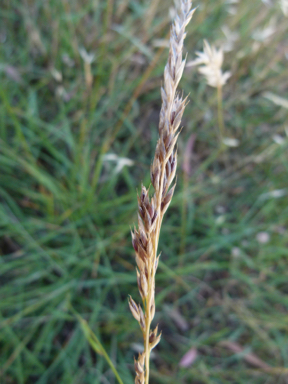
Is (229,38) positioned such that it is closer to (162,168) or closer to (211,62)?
(211,62)

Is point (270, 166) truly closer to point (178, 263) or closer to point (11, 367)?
point (178, 263)

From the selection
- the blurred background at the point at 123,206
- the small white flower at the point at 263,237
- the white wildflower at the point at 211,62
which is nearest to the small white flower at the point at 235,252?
the blurred background at the point at 123,206

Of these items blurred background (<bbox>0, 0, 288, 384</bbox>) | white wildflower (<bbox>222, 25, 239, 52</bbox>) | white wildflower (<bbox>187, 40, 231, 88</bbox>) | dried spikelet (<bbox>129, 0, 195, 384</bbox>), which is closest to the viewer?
dried spikelet (<bbox>129, 0, 195, 384</bbox>)

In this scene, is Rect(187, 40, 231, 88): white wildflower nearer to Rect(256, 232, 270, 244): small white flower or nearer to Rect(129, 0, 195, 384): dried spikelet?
Rect(129, 0, 195, 384): dried spikelet

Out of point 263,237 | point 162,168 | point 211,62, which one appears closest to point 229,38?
point 211,62

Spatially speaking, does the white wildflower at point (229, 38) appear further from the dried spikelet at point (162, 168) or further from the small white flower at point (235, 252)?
the dried spikelet at point (162, 168)

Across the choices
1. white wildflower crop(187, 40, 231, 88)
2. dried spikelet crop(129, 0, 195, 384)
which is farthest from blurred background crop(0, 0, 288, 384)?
dried spikelet crop(129, 0, 195, 384)

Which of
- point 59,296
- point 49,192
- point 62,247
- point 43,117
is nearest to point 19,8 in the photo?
point 43,117
